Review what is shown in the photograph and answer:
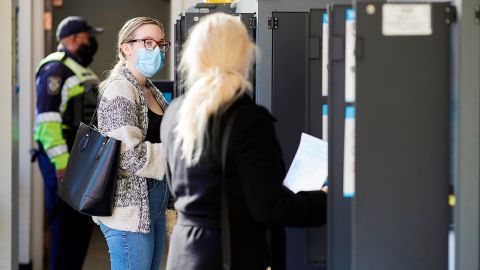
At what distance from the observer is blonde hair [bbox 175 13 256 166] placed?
8.15 feet

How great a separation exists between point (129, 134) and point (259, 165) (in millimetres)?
1079

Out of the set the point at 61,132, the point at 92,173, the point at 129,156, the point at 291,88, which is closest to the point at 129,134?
the point at 129,156

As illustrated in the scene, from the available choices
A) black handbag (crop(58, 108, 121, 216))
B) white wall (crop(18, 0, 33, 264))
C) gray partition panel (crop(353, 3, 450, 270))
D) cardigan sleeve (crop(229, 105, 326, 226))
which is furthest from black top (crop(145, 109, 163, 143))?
white wall (crop(18, 0, 33, 264))

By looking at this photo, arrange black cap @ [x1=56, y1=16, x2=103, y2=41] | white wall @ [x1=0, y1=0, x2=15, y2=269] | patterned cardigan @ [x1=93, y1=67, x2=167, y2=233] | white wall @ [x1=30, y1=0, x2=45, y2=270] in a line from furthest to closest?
white wall @ [x1=30, y1=0, x2=45, y2=270] < black cap @ [x1=56, y1=16, x2=103, y2=41] < white wall @ [x1=0, y1=0, x2=15, y2=269] < patterned cardigan @ [x1=93, y1=67, x2=167, y2=233]

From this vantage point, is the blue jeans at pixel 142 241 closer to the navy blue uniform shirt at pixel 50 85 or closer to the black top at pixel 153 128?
the black top at pixel 153 128

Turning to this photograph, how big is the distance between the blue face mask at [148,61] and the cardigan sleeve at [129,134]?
0.15 meters

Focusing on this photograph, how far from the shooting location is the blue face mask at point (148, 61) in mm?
3533

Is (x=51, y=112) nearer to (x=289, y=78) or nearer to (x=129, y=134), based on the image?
(x=129, y=134)

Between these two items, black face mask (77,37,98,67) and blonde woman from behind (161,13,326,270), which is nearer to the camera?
blonde woman from behind (161,13,326,270)

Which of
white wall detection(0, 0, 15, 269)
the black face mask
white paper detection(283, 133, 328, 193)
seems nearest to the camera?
white paper detection(283, 133, 328, 193)

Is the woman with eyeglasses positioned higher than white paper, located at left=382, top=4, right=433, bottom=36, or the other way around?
white paper, located at left=382, top=4, right=433, bottom=36

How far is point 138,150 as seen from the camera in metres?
3.40

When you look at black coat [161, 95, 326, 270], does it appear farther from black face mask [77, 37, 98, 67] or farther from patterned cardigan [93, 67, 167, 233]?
black face mask [77, 37, 98, 67]

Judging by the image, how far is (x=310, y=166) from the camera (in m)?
2.87
